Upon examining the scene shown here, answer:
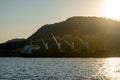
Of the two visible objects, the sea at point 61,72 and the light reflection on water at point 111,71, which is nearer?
the sea at point 61,72

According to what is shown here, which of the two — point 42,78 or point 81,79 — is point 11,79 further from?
point 81,79

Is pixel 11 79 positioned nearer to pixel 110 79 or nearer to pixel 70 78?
pixel 70 78

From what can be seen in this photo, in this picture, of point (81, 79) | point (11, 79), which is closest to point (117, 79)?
point (81, 79)

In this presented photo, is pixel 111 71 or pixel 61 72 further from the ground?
pixel 111 71

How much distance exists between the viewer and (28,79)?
7381 cm

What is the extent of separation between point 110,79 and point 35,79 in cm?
1604

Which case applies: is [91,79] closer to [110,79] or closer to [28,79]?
[110,79]

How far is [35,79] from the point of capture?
74125 millimetres

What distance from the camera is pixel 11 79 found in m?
74.2

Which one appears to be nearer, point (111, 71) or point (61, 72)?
point (61, 72)

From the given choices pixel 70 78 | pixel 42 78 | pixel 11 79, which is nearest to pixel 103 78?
pixel 70 78

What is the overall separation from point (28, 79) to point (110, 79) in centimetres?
1751

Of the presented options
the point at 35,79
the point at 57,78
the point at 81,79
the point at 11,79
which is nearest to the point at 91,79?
the point at 81,79

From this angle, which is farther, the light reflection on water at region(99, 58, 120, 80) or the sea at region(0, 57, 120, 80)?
the light reflection on water at region(99, 58, 120, 80)
